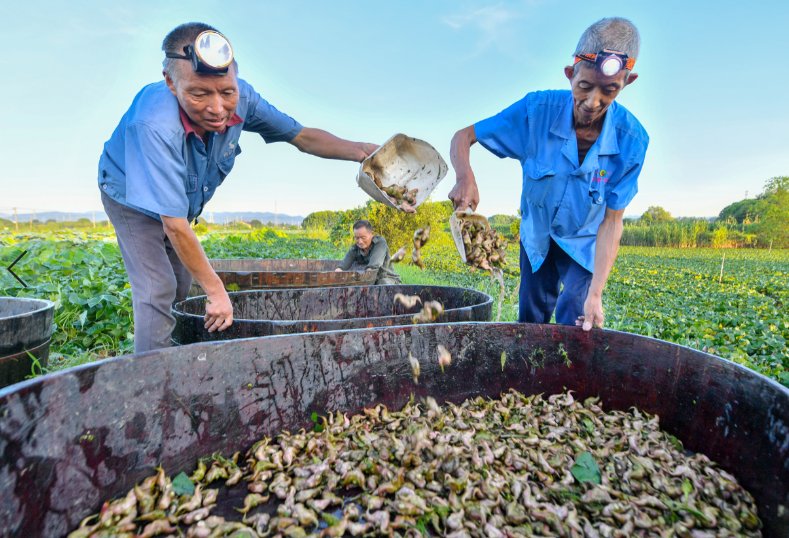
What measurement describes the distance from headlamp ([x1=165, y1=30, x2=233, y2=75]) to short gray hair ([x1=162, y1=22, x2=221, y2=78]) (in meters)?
0.03

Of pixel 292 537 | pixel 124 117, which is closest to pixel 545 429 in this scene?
pixel 292 537

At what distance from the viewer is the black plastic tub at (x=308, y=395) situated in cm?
145

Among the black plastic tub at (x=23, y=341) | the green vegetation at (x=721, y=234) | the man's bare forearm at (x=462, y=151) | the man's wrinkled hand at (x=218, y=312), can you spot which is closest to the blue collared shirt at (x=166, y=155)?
the man's wrinkled hand at (x=218, y=312)

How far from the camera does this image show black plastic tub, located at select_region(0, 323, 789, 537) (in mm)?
1453

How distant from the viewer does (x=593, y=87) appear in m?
2.48

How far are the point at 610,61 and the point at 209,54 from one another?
1.86 meters

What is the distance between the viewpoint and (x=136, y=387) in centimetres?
171

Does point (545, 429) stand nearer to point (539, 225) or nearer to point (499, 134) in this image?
point (539, 225)

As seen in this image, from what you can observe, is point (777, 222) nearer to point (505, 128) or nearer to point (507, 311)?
point (507, 311)

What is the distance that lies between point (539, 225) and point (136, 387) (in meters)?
2.53

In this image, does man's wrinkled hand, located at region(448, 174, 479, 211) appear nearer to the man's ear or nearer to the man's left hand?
the man's left hand

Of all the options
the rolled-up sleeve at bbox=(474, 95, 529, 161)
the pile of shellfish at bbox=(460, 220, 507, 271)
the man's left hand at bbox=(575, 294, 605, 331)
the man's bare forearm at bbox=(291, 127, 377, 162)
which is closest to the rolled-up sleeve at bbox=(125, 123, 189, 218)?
the man's bare forearm at bbox=(291, 127, 377, 162)

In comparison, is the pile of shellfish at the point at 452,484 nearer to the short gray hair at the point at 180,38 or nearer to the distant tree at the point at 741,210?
the short gray hair at the point at 180,38

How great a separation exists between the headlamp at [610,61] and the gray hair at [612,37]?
A: 0.03 m
